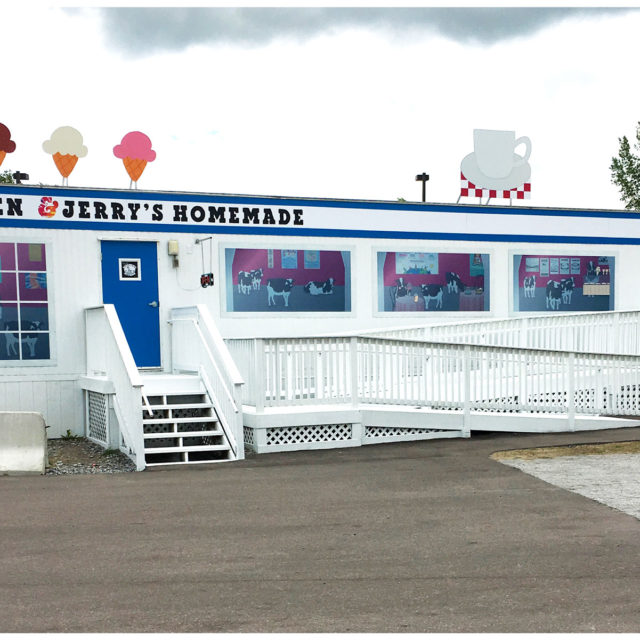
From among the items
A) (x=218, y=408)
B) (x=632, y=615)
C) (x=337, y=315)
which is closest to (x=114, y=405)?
(x=218, y=408)

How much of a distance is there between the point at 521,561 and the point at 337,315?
974cm

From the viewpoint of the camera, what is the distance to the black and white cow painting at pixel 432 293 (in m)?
16.1

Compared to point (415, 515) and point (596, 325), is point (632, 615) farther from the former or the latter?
point (596, 325)

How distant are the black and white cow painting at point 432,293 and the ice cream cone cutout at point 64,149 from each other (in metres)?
6.73

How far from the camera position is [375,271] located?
15703 millimetres

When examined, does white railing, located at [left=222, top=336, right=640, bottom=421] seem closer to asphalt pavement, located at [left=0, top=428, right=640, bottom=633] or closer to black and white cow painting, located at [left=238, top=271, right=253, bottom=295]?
asphalt pavement, located at [left=0, top=428, right=640, bottom=633]

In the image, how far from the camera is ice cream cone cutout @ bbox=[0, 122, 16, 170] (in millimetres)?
13734

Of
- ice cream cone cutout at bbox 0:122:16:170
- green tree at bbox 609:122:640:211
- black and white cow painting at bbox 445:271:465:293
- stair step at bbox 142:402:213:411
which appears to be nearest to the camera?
stair step at bbox 142:402:213:411

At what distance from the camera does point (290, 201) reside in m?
15.0

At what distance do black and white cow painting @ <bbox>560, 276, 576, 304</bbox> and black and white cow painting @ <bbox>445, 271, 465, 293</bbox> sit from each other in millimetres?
2401

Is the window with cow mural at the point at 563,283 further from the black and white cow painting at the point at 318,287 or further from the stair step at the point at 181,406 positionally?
the stair step at the point at 181,406

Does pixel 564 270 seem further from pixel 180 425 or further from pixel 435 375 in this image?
pixel 180 425

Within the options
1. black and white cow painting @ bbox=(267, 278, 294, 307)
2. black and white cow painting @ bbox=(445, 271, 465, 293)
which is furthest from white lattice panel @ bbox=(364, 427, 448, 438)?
black and white cow painting @ bbox=(445, 271, 465, 293)

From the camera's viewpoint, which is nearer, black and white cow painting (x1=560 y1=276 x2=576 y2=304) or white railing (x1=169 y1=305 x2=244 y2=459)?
white railing (x1=169 y1=305 x2=244 y2=459)
